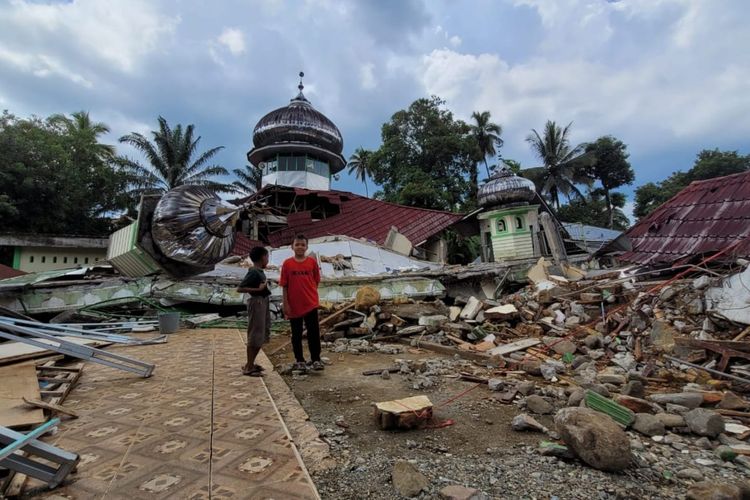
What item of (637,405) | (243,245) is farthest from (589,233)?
(637,405)

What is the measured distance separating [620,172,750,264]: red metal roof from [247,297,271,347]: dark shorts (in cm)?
725

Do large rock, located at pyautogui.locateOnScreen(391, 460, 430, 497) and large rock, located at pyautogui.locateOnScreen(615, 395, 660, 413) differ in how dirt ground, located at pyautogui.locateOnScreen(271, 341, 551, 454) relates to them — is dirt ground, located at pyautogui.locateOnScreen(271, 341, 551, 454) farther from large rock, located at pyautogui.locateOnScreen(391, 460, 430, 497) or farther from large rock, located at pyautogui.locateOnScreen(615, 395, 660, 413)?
large rock, located at pyautogui.locateOnScreen(615, 395, 660, 413)

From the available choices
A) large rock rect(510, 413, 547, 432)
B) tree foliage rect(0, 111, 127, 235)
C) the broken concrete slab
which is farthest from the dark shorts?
tree foliage rect(0, 111, 127, 235)

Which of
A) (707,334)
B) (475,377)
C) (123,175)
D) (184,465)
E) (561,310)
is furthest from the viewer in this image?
(123,175)

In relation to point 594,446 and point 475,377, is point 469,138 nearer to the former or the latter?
point 475,377

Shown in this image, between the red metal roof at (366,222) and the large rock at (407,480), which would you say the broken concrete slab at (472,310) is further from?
the red metal roof at (366,222)

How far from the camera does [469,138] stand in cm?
2812

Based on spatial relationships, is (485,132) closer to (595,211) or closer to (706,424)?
(595,211)

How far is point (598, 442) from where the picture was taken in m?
2.33

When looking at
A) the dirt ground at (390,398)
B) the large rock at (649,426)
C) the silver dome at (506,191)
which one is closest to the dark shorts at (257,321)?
the dirt ground at (390,398)

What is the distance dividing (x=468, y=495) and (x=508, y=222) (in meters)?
17.3

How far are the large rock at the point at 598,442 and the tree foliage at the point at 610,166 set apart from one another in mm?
36279

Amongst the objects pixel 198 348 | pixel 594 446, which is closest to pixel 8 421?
pixel 198 348

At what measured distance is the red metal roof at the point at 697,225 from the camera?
263 inches
